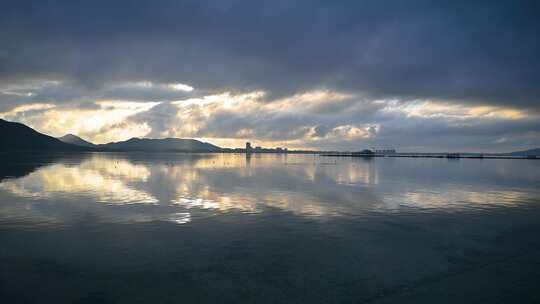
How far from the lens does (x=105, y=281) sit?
1352 centimetres

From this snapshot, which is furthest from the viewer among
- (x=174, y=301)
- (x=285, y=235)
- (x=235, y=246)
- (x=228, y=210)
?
(x=228, y=210)

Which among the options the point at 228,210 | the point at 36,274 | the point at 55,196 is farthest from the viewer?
the point at 55,196

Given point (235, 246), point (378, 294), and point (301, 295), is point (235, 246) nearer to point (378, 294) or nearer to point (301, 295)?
point (301, 295)

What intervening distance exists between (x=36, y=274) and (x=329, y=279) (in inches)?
536

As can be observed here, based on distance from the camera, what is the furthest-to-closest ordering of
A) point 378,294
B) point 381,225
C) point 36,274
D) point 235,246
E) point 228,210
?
point 228,210 < point 381,225 < point 235,246 < point 36,274 < point 378,294

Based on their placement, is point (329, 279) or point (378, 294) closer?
point (378, 294)

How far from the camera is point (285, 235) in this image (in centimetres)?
2098

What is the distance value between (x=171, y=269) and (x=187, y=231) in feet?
21.9

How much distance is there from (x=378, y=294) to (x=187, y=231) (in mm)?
13552

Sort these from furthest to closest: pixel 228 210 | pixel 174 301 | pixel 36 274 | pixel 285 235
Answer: pixel 228 210, pixel 285 235, pixel 36 274, pixel 174 301

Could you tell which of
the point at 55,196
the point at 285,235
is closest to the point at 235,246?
the point at 285,235

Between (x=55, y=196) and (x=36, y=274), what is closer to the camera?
(x=36, y=274)

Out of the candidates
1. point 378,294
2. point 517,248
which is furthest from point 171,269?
point 517,248

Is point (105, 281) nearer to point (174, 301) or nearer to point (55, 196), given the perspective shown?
point (174, 301)
